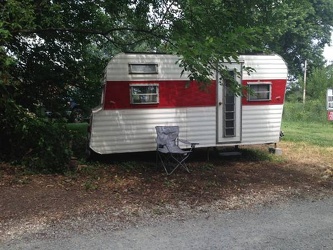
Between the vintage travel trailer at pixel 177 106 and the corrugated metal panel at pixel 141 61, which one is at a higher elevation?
the corrugated metal panel at pixel 141 61

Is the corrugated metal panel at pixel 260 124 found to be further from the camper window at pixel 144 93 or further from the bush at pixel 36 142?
the bush at pixel 36 142

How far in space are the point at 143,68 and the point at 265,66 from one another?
2.62m

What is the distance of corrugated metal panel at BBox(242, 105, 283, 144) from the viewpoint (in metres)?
7.63

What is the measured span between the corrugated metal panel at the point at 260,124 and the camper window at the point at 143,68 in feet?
6.87

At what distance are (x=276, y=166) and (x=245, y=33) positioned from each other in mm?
3403

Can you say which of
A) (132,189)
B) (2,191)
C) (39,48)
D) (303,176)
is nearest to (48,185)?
(2,191)

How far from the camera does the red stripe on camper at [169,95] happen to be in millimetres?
6746

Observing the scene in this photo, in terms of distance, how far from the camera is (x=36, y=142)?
20.2 feet

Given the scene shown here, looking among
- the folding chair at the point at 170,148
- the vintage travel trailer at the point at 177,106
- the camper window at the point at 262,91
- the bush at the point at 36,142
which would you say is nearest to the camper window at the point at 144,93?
the vintage travel trailer at the point at 177,106

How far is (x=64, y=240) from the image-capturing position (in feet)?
11.8

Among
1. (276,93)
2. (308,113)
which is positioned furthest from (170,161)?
(308,113)

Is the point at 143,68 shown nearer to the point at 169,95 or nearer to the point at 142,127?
the point at 169,95

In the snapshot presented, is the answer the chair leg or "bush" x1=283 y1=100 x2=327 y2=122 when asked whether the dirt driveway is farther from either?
"bush" x1=283 y1=100 x2=327 y2=122

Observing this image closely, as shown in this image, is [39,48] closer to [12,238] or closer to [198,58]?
[198,58]
